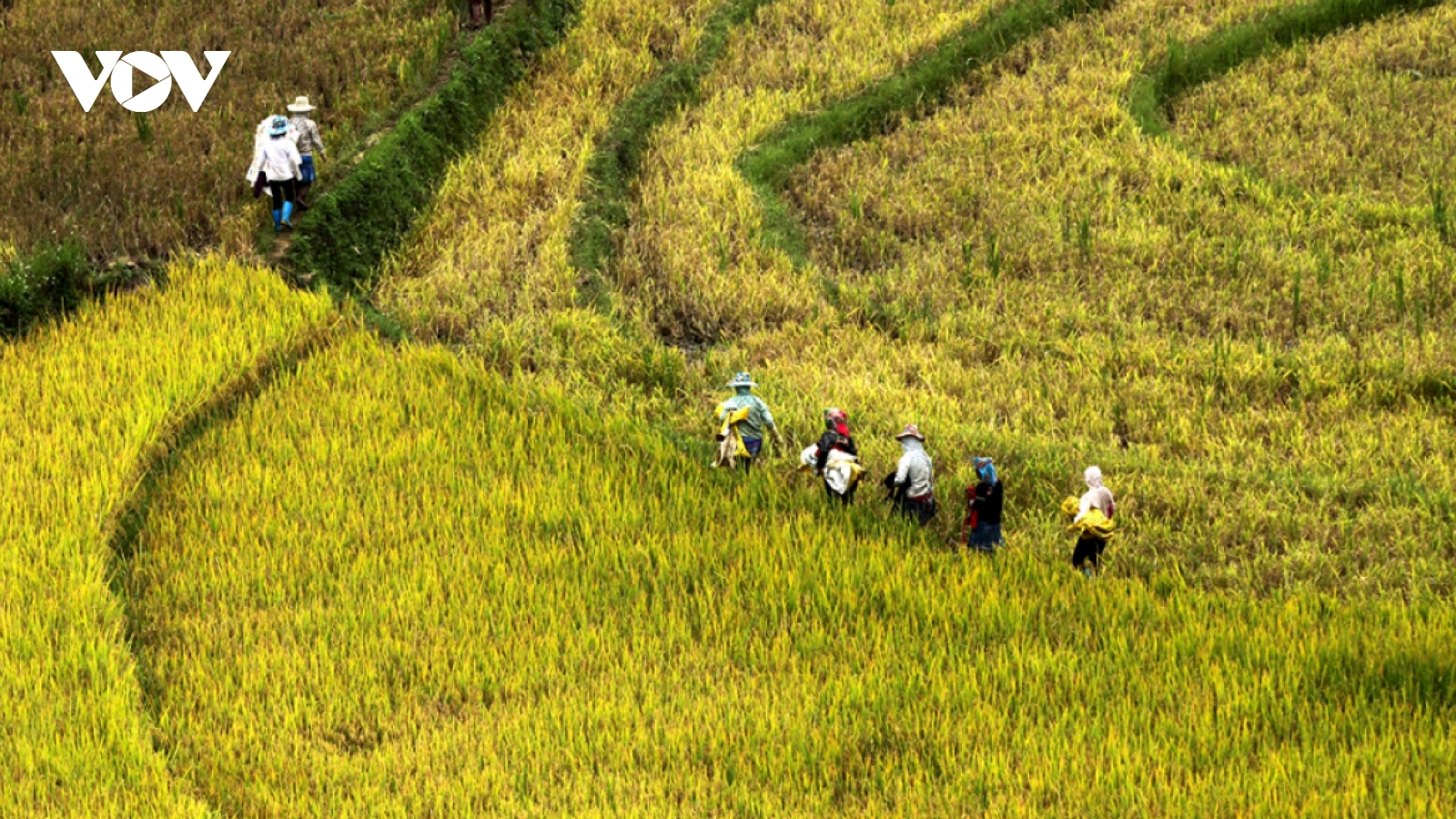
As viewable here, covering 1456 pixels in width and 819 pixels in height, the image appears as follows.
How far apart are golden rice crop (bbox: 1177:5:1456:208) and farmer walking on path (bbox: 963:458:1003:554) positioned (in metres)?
5.93

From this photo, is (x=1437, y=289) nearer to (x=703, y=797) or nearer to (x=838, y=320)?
(x=838, y=320)

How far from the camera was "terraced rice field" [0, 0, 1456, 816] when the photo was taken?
24.9 ft

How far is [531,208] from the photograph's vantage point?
13.2 meters

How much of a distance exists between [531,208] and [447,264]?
3.45 feet

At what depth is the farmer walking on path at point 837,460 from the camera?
948 centimetres

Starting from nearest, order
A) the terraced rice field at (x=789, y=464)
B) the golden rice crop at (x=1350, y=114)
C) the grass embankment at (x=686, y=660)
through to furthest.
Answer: the grass embankment at (x=686, y=660)
the terraced rice field at (x=789, y=464)
the golden rice crop at (x=1350, y=114)

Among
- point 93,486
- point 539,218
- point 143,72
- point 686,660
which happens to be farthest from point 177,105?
point 686,660

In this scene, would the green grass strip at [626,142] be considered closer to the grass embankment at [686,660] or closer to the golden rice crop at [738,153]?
the golden rice crop at [738,153]

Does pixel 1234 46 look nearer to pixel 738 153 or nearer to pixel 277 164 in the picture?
pixel 738 153

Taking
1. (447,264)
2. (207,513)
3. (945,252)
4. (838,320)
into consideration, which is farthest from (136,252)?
(945,252)

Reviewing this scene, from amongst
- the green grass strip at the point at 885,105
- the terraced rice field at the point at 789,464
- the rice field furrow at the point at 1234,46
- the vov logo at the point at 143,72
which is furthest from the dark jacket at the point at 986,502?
the vov logo at the point at 143,72

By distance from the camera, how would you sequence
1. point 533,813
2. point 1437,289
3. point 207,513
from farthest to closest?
point 1437,289, point 207,513, point 533,813

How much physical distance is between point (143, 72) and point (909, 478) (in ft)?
28.0

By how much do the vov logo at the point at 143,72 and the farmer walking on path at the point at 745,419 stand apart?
6.42 metres
